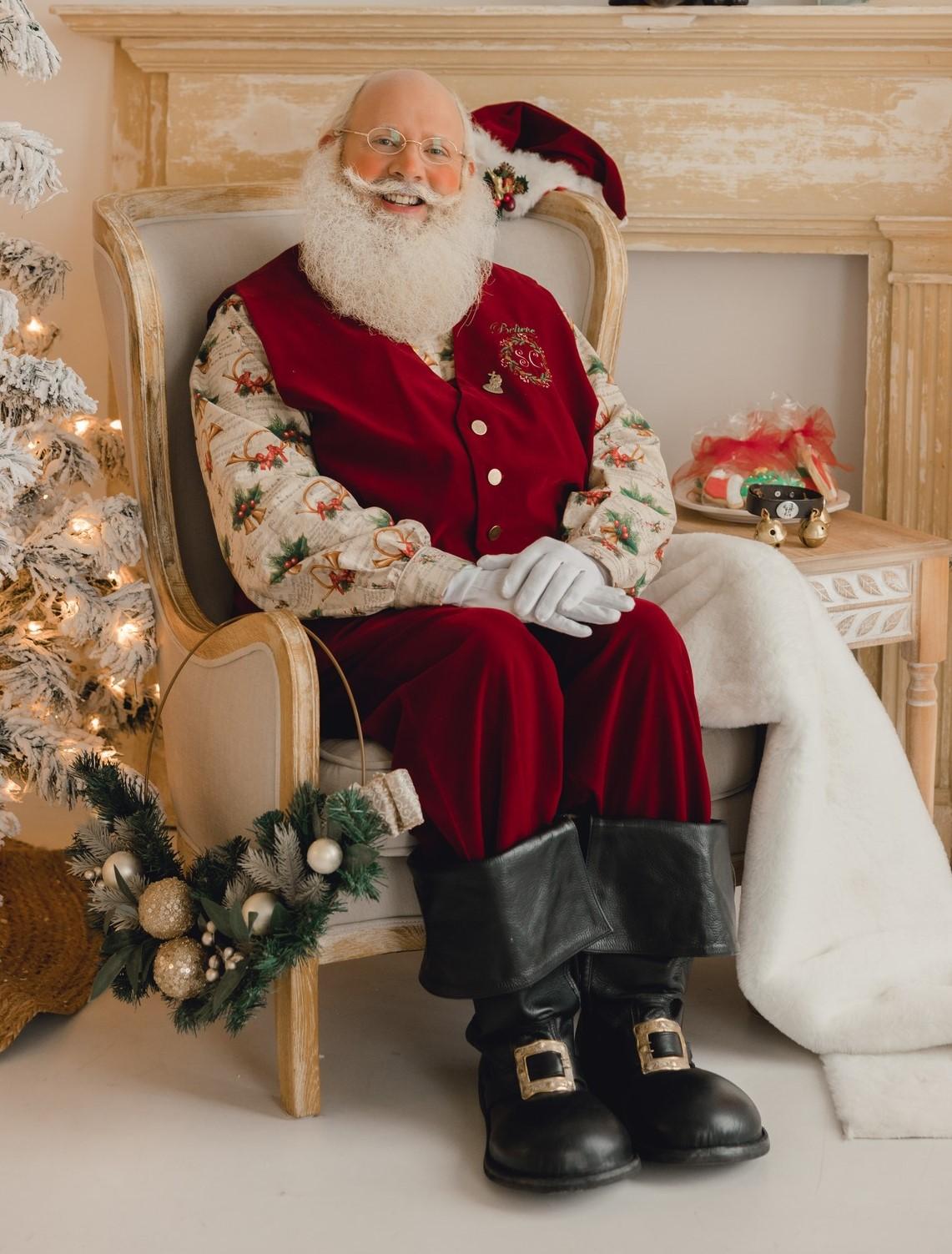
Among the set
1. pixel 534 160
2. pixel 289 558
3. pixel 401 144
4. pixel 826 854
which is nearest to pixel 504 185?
pixel 534 160

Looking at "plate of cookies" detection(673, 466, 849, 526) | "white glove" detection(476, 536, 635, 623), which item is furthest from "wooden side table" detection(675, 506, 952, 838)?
"white glove" detection(476, 536, 635, 623)

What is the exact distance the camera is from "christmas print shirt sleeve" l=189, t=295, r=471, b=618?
5.90ft

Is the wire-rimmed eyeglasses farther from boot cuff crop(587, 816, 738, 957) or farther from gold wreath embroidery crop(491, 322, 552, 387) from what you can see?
boot cuff crop(587, 816, 738, 957)

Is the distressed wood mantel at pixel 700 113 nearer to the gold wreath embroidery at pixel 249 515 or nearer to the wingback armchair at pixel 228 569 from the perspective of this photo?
the wingback armchair at pixel 228 569

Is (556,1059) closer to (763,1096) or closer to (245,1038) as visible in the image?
(763,1096)

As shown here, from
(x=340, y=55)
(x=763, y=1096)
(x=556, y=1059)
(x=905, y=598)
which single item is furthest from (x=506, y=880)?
(x=340, y=55)

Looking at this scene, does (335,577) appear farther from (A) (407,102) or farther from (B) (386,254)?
(A) (407,102)

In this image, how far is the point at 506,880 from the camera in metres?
1.59

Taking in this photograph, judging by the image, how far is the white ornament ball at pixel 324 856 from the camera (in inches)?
62.0

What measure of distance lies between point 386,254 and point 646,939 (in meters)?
1.11

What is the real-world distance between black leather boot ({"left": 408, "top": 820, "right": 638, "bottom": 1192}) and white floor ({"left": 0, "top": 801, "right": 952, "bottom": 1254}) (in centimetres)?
6

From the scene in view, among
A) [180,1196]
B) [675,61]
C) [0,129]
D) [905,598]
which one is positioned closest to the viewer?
[180,1196]

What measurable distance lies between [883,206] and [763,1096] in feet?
5.77

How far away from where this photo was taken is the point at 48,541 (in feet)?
7.43
